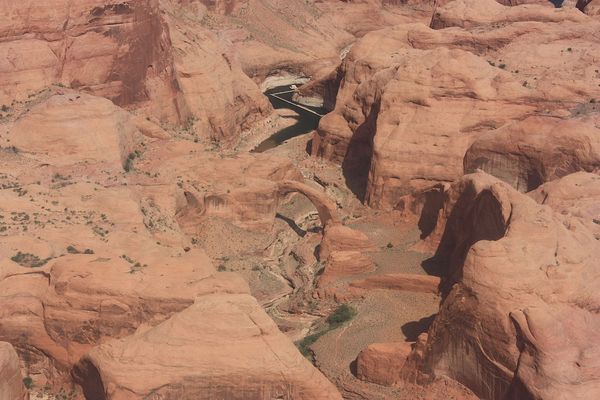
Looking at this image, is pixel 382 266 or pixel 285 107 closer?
pixel 382 266

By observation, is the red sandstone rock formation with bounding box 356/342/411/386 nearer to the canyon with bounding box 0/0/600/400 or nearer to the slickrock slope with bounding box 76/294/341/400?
the canyon with bounding box 0/0/600/400

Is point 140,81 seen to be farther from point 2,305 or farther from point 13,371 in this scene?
point 13,371

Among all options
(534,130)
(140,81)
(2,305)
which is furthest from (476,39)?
(2,305)

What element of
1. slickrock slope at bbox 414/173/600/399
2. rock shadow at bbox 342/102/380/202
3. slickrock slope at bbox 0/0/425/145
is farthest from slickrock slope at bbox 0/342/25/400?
rock shadow at bbox 342/102/380/202

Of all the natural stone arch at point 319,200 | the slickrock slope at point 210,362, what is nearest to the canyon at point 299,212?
the slickrock slope at point 210,362

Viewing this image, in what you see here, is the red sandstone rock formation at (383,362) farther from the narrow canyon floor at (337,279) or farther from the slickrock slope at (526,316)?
the slickrock slope at (526,316)

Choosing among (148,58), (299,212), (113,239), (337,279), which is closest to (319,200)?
(299,212)

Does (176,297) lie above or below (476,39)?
below
